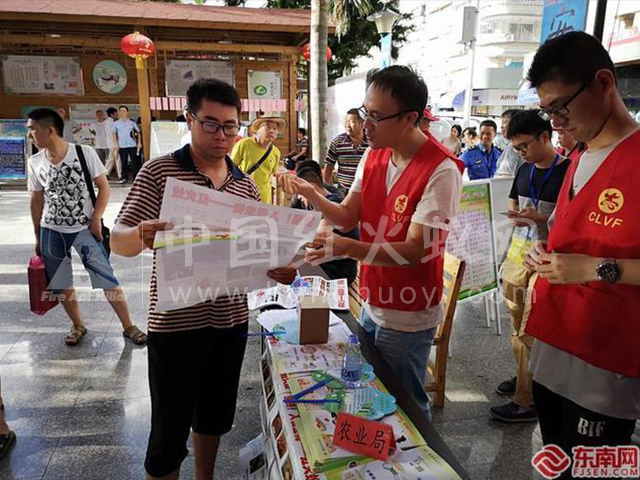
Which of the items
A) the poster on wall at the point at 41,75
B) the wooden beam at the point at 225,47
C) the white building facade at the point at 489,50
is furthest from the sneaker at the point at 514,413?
the white building facade at the point at 489,50

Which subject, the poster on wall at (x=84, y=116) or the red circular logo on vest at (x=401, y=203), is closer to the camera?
the red circular logo on vest at (x=401, y=203)

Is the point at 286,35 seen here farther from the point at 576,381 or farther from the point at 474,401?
the point at 576,381

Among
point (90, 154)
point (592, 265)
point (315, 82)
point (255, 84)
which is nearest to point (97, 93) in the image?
point (255, 84)

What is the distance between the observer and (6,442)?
221cm

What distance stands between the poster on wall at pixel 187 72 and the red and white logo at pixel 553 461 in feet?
33.7

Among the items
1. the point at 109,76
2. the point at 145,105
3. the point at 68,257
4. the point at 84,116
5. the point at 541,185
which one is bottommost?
the point at 68,257

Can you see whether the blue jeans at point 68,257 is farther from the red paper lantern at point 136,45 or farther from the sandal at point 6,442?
the red paper lantern at point 136,45

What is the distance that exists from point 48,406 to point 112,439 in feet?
1.90

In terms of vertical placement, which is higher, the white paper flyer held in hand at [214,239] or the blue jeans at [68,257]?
the white paper flyer held in hand at [214,239]

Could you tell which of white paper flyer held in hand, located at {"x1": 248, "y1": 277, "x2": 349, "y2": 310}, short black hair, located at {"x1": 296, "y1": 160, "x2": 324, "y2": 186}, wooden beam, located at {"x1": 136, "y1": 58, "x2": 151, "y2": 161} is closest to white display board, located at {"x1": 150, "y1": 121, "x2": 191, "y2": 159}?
wooden beam, located at {"x1": 136, "y1": 58, "x2": 151, "y2": 161}

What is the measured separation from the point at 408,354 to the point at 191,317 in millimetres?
818

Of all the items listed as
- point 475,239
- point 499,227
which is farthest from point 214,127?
point 499,227

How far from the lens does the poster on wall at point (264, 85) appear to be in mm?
10656

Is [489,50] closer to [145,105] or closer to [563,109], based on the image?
[145,105]
